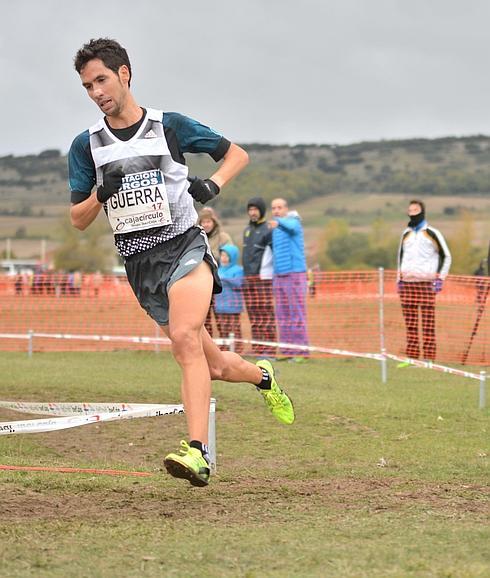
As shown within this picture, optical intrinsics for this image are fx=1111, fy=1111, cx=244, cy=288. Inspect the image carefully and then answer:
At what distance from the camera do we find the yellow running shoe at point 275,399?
691cm

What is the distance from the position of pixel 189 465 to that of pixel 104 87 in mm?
1984

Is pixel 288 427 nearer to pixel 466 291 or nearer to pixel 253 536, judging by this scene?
pixel 253 536

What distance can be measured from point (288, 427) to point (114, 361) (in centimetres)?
681

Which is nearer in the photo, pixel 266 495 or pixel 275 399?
pixel 266 495

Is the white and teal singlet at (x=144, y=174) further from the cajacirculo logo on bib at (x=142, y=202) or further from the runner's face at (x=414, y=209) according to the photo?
the runner's face at (x=414, y=209)

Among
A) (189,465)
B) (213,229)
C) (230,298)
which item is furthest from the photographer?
(230,298)

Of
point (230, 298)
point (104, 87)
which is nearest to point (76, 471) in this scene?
point (104, 87)

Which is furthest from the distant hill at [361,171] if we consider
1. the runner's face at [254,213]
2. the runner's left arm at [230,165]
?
the runner's left arm at [230,165]

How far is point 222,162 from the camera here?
6.23 meters

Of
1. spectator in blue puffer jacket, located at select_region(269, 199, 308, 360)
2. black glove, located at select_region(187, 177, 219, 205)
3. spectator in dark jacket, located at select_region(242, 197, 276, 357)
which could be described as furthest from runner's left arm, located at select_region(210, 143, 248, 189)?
spectator in dark jacket, located at select_region(242, 197, 276, 357)

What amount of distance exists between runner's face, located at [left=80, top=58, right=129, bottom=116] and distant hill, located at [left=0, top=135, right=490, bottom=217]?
86034 millimetres

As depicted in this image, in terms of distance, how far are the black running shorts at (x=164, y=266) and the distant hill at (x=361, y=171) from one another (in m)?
85.9

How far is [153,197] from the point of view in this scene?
18.8ft

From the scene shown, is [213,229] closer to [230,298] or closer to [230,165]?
[230,298]
